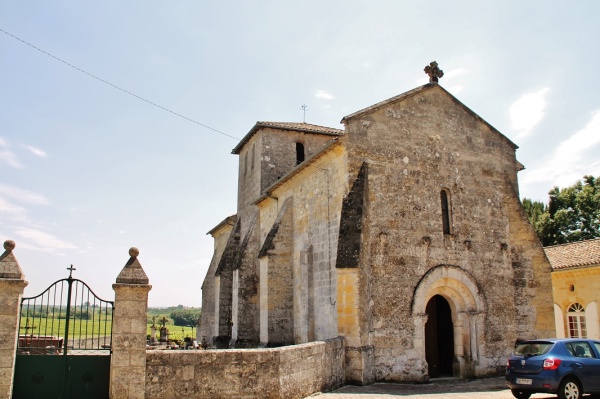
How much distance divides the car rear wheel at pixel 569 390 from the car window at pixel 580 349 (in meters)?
0.62

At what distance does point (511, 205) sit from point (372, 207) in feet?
17.8

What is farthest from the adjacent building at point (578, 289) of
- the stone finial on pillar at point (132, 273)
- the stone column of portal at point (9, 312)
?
the stone column of portal at point (9, 312)

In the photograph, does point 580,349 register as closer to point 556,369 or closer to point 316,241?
point 556,369

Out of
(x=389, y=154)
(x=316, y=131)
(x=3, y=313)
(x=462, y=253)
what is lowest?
(x=3, y=313)

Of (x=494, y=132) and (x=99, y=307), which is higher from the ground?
(x=494, y=132)

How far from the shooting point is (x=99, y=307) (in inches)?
339

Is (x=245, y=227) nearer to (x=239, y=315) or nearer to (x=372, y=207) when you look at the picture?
(x=239, y=315)

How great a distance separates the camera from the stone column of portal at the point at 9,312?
786cm

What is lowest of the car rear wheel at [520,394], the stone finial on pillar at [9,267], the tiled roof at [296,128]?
the car rear wheel at [520,394]

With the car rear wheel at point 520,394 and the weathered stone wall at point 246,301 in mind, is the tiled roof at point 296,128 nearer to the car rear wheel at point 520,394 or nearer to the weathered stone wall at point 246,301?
the weathered stone wall at point 246,301

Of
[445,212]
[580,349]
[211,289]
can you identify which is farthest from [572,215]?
[580,349]

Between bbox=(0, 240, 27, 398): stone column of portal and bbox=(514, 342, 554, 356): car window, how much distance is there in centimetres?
967

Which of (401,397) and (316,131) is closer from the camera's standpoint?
(401,397)

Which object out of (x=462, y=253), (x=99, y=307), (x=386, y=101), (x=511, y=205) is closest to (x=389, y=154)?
(x=386, y=101)
